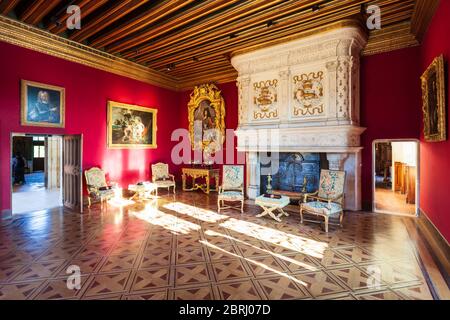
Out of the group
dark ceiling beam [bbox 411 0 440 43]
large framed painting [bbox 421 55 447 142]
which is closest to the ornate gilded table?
large framed painting [bbox 421 55 447 142]

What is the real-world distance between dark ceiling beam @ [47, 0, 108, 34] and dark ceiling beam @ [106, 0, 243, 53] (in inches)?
44.4

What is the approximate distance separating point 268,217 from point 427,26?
16.8ft

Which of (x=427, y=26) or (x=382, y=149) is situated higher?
(x=427, y=26)

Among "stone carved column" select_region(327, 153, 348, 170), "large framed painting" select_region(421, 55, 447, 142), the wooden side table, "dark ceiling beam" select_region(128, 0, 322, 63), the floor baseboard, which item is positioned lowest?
the floor baseboard

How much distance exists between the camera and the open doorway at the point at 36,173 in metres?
6.90

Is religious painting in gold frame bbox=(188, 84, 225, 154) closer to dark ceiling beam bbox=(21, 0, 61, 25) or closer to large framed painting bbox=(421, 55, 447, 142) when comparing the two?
dark ceiling beam bbox=(21, 0, 61, 25)

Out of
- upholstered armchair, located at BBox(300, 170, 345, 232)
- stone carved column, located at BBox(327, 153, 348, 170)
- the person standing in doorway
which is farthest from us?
the person standing in doorway

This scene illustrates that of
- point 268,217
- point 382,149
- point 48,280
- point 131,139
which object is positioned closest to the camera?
point 48,280

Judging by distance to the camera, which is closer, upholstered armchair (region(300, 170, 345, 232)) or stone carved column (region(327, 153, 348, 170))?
upholstered armchair (region(300, 170, 345, 232))

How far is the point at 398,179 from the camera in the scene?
29.9ft

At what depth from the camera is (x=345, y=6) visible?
4.84 meters

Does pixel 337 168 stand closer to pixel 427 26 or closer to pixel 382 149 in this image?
pixel 427 26

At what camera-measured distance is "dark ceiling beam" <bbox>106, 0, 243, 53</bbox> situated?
4730mm
